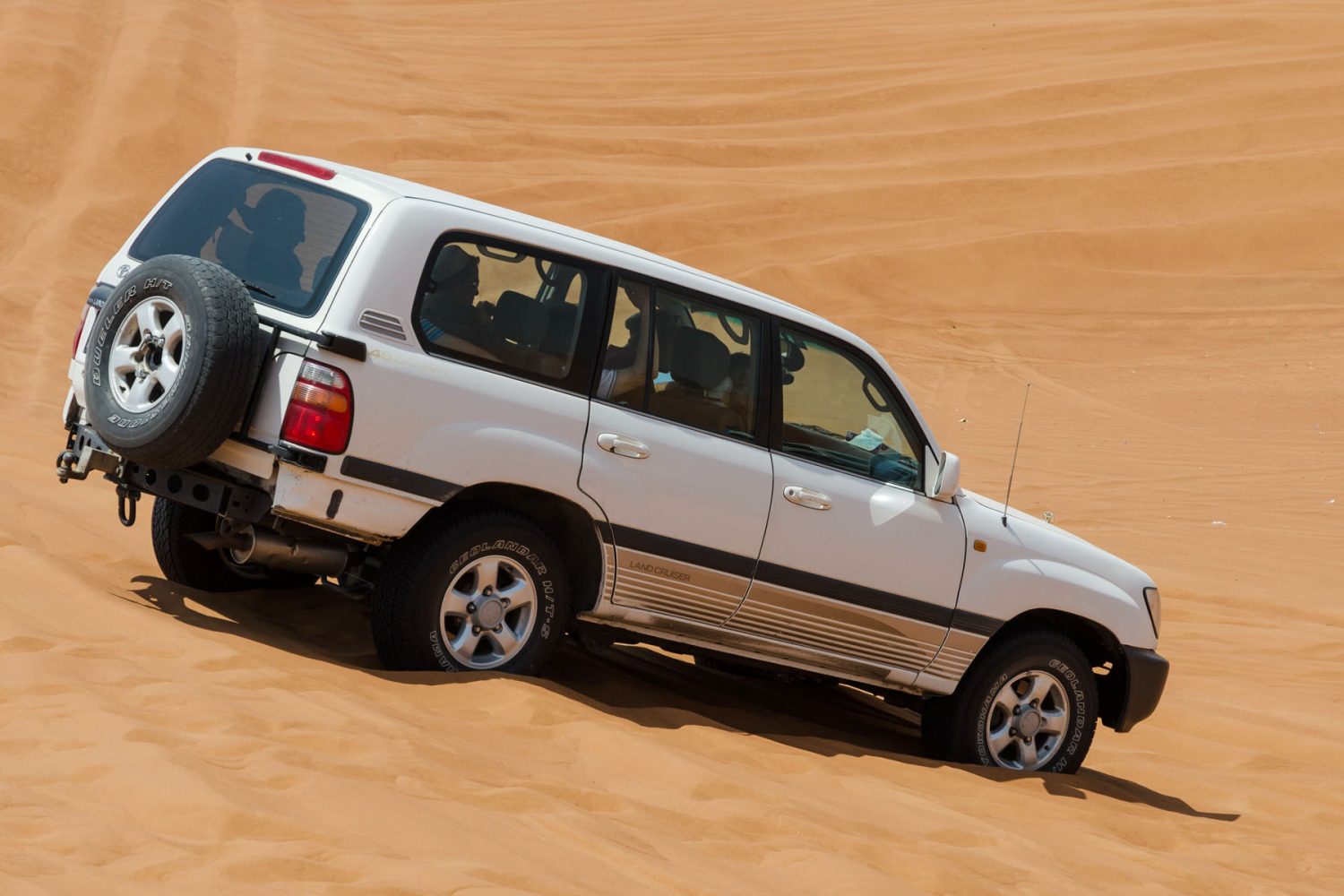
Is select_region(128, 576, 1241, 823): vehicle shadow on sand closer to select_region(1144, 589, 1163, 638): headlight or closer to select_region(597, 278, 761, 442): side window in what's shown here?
select_region(1144, 589, 1163, 638): headlight

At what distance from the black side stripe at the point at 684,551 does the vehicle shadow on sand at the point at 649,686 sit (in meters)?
0.61

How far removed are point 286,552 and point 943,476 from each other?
265cm

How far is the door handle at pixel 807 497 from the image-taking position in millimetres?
6527

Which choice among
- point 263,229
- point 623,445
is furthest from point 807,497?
point 263,229

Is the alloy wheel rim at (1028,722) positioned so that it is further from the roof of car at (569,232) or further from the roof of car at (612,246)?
the roof of car at (569,232)

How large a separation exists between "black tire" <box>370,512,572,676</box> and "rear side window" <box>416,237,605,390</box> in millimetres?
582

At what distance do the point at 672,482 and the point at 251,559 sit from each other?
1.56m

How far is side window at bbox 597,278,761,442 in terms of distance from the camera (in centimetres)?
627

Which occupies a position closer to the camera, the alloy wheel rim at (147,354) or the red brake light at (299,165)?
the alloy wheel rim at (147,354)

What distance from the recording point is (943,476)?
22.3 ft

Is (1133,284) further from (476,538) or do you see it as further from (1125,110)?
(476,538)

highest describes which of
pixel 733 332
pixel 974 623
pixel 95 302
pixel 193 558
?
pixel 733 332

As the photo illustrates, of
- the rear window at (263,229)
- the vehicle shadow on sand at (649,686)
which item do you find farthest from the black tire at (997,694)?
the rear window at (263,229)

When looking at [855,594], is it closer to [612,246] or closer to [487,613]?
[487,613]
